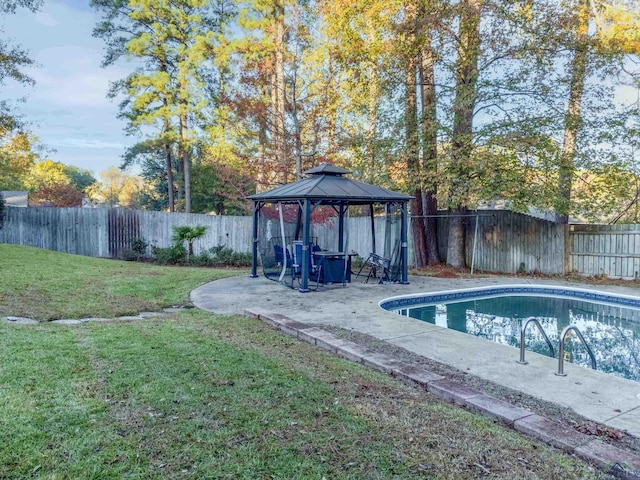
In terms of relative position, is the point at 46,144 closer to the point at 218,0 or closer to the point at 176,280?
the point at 218,0

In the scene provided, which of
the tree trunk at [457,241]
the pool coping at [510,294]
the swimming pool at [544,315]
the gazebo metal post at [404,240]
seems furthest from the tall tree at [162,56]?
the swimming pool at [544,315]

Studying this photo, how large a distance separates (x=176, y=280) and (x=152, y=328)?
419 centimetres

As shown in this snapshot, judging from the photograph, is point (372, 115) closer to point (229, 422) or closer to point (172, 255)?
point (172, 255)

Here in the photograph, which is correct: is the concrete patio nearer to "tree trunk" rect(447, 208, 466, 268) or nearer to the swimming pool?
the swimming pool

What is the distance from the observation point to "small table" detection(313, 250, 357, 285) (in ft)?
29.3

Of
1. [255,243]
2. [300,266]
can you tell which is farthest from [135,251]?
[300,266]

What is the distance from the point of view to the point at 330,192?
8.61m

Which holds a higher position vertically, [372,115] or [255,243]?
[372,115]

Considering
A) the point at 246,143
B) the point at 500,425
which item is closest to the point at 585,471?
the point at 500,425

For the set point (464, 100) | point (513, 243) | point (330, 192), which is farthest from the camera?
point (513, 243)

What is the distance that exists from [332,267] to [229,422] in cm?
640

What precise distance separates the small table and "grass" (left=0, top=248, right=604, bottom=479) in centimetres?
467

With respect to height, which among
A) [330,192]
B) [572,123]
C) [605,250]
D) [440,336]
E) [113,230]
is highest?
[572,123]

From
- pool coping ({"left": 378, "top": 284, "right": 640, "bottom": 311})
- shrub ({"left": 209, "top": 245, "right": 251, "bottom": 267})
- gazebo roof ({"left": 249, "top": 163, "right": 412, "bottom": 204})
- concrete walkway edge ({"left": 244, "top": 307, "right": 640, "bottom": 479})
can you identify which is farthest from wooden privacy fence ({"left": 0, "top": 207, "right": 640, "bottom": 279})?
concrete walkway edge ({"left": 244, "top": 307, "right": 640, "bottom": 479})
